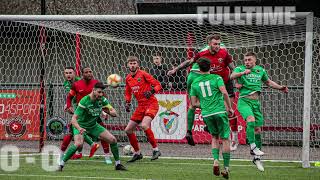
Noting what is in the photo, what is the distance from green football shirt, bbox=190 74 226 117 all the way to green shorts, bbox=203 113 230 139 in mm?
75

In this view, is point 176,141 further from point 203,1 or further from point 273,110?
point 203,1

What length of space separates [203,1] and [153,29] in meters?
3.42

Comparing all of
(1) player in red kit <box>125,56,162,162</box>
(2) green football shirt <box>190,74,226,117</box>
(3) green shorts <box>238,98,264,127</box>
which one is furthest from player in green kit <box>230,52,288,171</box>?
(2) green football shirt <box>190,74,226,117</box>

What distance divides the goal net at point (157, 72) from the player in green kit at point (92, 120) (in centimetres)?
276

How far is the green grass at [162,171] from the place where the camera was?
1267 centimetres

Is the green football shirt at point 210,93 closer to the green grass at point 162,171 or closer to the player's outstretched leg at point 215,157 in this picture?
the player's outstretched leg at point 215,157

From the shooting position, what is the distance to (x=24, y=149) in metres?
18.2

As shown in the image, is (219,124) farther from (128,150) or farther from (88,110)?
(128,150)

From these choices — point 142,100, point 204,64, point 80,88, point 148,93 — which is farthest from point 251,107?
point 80,88

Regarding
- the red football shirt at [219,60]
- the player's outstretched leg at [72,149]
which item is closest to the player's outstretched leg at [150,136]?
the red football shirt at [219,60]

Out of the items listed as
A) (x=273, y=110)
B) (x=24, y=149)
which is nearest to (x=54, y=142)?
(x=24, y=149)

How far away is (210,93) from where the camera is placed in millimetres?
12586

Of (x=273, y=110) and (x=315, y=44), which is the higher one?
(x=315, y=44)

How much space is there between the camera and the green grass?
12672 millimetres
